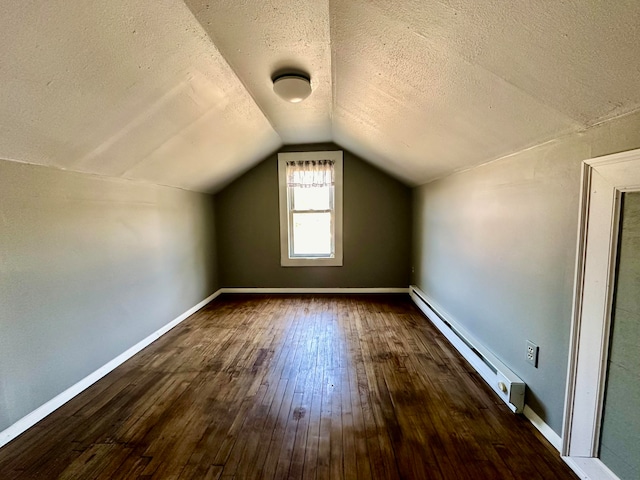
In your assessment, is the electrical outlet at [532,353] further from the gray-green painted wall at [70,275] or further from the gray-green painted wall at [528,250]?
the gray-green painted wall at [70,275]

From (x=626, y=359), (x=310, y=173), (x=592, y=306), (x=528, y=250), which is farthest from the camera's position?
(x=310, y=173)

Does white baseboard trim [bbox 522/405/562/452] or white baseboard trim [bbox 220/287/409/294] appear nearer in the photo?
white baseboard trim [bbox 522/405/562/452]

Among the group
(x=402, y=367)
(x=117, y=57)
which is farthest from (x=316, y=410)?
(x=117, y=57)

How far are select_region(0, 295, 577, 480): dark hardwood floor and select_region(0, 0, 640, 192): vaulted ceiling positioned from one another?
1615 millimetres

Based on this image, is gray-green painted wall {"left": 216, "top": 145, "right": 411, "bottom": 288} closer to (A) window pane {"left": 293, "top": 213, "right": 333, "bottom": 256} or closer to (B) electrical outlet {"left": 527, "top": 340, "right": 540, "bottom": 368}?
(A) window pane {"left": 293, "top": 213, "right": 333, "bottom": 256}

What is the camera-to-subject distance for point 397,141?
2701 mm

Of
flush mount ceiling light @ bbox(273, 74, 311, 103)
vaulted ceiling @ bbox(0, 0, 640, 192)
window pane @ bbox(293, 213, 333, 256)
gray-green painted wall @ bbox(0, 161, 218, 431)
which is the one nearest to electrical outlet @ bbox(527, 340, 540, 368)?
vaulted ceiling @ bbox(0, 0, 640, 192)

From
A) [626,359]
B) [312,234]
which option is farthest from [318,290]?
[626,359]

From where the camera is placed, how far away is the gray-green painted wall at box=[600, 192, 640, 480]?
114 centimetres

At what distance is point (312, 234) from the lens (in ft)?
15.0

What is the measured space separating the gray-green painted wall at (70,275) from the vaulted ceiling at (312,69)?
23 cm

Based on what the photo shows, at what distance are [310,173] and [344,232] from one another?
1.03 metres

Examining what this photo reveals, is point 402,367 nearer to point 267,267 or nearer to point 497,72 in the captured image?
point 497,72

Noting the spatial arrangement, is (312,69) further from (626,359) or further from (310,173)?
(310,173)
